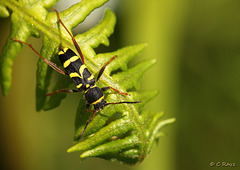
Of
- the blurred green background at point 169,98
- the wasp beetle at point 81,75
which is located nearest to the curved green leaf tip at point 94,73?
the wasp beetle at point 81,75

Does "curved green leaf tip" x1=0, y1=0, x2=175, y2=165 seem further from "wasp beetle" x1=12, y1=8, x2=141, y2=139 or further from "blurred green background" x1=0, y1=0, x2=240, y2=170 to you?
"blurred green background" x1=0, y1=0, x2=240, y2=170

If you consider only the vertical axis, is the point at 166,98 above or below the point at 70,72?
below

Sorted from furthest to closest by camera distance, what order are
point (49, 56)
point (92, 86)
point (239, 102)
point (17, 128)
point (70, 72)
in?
point (17, 128) < point (239, 102) < point (92, 86) < point (70, 72) < point (49, 56)

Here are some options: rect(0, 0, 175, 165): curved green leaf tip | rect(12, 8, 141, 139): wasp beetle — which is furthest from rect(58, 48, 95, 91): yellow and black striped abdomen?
rect(0, 0, 175, 165): curved green leaf tip

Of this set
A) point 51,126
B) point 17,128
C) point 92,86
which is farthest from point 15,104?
point 92,86

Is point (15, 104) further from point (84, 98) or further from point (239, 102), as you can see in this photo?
point (239, 102)

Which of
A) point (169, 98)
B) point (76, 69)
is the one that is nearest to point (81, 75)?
point (76, 69)

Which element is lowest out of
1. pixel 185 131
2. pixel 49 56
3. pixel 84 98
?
pixel 185 131

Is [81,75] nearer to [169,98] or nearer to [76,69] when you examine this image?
[76,69]
